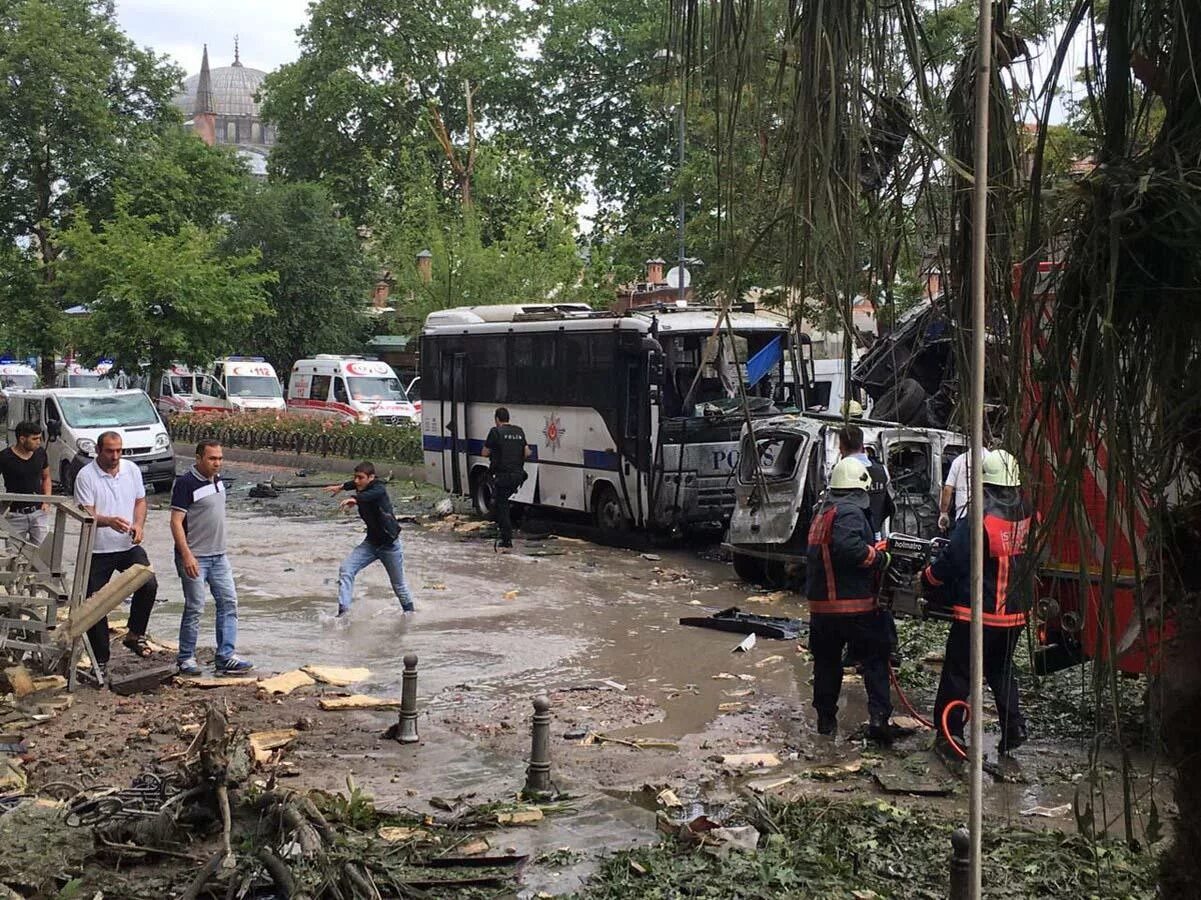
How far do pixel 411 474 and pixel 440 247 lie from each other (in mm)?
10289

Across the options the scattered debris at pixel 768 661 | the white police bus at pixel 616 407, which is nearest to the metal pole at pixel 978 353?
the scattered debris at pixel 768 661

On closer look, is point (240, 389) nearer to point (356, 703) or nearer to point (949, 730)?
point (356, 703)

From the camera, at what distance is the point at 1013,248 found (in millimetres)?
3506

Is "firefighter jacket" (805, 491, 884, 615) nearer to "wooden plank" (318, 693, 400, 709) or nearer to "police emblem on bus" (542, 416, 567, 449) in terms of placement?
"wooden plank" (318, 693, 400, 709)

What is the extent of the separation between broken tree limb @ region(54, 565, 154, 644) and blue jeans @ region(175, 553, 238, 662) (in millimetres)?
665

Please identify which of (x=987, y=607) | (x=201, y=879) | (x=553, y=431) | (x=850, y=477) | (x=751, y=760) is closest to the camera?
(x=201, y=879)

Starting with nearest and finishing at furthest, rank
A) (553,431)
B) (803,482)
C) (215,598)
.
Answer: (215,598) → (803,482) → (553,431)

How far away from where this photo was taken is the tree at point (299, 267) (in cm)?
5012

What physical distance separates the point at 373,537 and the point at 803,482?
4.36 meters

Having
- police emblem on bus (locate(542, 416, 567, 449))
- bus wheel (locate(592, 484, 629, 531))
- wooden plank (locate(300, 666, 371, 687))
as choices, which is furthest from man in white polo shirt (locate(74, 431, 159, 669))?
police emblem on bus (locate(542, 416, 567, 449))

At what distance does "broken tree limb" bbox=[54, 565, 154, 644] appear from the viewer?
9.20m

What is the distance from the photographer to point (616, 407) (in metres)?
17.8

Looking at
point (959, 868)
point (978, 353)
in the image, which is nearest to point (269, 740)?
point (959, 868)

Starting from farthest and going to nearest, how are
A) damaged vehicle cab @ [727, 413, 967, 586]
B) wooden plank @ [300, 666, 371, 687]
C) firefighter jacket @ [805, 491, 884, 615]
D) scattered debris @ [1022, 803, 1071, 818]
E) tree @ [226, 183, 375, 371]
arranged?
1. tree @ [226, 183, 375, 371]
2. damaged vehicle cab @ [727, 413, 967, 586]
3. wooden plank @ [300, 666, 371, 687]
4. firefighter jacket @ [805, 491, 884, 615]
5. scattered debris @ [1022, 803, 1071, 818]
